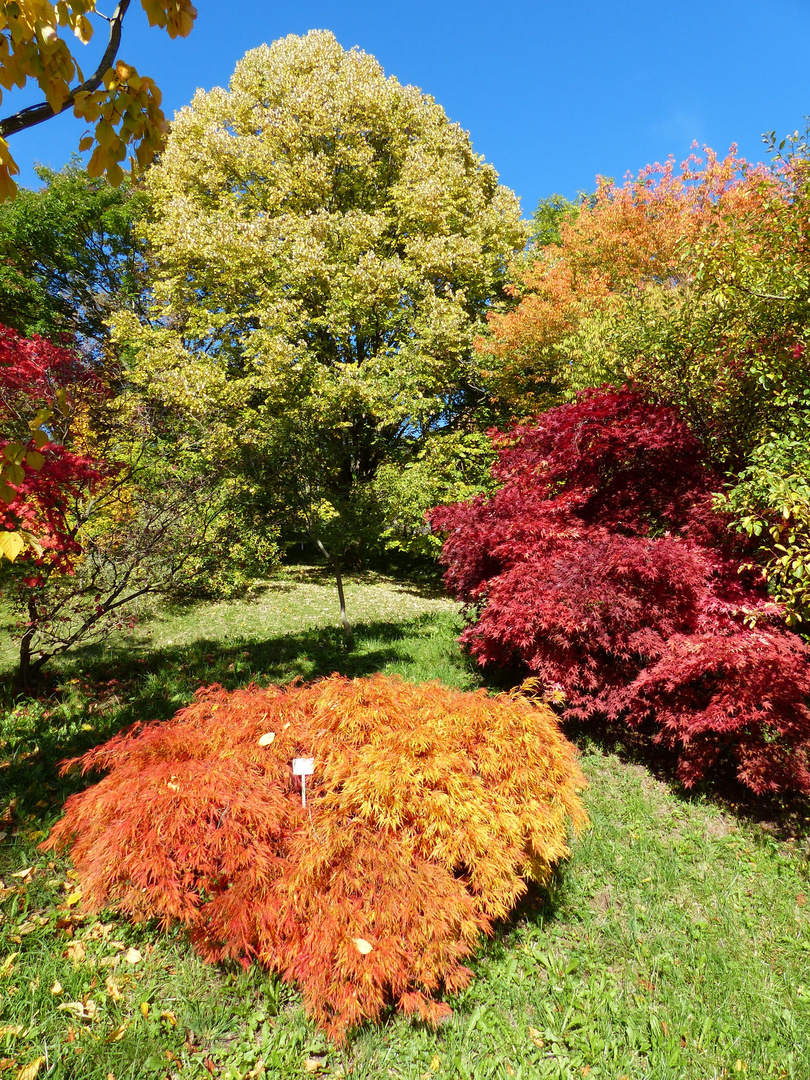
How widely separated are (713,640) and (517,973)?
269 cm

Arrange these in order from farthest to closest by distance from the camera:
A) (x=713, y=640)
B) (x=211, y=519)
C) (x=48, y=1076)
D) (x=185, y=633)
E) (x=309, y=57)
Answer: (x=309, y=57)
(x=185, y=633)
(x=211, y=519)
(x=713, y=640)
(x=48, y=1076)

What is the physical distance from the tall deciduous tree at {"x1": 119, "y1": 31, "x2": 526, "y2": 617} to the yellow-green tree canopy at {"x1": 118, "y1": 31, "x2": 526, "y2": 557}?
0.04m

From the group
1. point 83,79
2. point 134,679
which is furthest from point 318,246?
point 83,79

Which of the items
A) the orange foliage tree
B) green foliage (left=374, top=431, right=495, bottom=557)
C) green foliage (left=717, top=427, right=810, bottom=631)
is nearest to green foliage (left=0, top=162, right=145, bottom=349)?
green foliage (left=374, top=431, right=495, bottom=557)

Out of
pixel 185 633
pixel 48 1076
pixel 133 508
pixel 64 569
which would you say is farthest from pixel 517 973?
pixel 185 633

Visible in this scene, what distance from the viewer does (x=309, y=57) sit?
12.1 metres

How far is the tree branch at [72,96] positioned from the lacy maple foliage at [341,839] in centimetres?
290

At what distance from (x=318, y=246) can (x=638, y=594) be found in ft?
34.2

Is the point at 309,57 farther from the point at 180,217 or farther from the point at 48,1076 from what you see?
the point at 48,1076

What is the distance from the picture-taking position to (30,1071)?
74.9 inches

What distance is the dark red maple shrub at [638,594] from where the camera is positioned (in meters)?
3.79

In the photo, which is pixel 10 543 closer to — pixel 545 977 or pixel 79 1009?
pixel 79 1009

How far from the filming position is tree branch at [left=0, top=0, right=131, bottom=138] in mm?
1904

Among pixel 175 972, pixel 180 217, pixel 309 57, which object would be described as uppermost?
pixel 309 57
